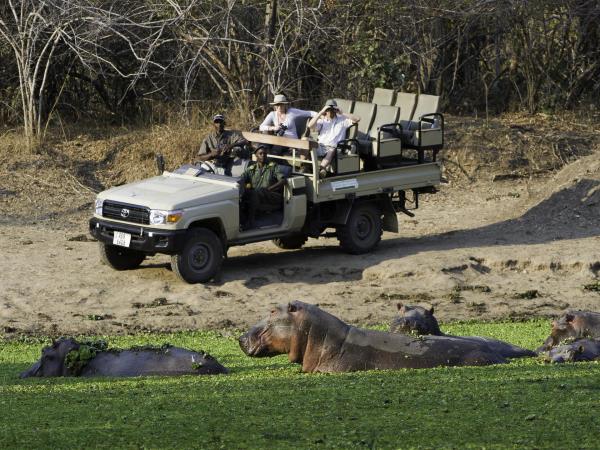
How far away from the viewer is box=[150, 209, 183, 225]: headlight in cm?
1555

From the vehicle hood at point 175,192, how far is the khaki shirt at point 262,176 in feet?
0.80

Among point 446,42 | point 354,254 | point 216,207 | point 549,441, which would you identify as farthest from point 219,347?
point 446,42

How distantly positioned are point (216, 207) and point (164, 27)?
8098 mm

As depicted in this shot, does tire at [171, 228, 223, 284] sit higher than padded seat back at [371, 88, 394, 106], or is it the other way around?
padded seat back at [371, 88, 394, 106]

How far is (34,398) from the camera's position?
926 centimetres

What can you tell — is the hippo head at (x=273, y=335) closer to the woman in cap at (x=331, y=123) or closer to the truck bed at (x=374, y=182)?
the truck bed at (x=374, y=182)

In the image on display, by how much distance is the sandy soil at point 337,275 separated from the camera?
1504 cm

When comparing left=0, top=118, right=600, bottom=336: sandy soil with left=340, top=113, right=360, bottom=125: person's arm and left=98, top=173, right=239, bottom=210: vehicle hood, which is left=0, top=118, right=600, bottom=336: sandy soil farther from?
left=340, top=113, right=360, bottom=125: person's arm

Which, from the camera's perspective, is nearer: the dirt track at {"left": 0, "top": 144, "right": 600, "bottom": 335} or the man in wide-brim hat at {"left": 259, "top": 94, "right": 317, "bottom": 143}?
the dirt track at {"left": 0, "top": 144, "right": 600, "bottom": 335}

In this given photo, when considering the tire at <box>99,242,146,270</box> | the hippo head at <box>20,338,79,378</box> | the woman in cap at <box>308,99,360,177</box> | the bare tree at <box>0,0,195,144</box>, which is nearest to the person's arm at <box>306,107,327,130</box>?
the woman in cap at <box>308,99,360,177</box>

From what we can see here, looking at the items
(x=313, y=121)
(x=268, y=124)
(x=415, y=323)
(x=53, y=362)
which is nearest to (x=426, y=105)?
(x=313, y=121)

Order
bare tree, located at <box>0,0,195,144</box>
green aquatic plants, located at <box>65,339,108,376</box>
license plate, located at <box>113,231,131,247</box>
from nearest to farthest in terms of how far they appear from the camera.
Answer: green aquatic plants, located at <box>65,339,108,376</box>, license plate, located at <box>113,231,131,247</box>, bare tree, located at <box>0,0,195,144</box>

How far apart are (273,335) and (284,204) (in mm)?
5960

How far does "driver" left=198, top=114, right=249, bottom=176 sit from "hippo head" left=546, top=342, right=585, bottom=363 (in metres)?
6.80
